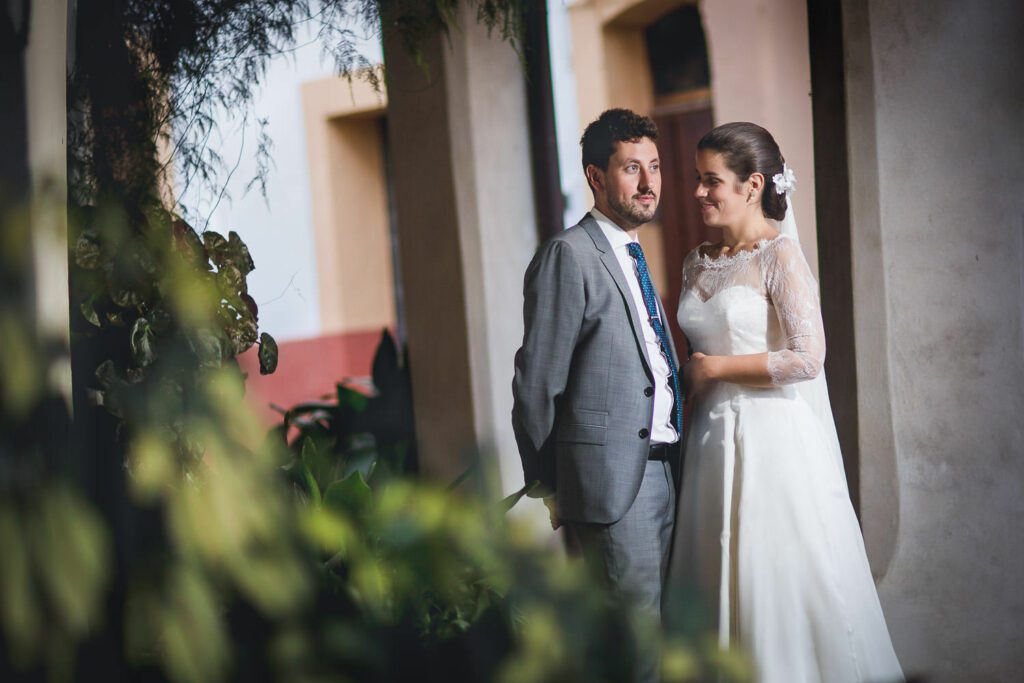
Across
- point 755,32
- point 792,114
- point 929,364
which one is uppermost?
point 755,32

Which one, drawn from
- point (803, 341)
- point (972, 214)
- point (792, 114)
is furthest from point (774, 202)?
point (792, 114)

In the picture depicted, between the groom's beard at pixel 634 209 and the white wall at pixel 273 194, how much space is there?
0.95 meters

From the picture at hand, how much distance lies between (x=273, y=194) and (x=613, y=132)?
114 centimetres

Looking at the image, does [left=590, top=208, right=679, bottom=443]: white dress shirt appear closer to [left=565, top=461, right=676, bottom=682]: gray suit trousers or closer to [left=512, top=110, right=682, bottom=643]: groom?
[left=512, top=110, right=682, bottom=643]: groom

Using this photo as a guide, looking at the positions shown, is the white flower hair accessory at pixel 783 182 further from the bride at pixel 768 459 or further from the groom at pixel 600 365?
the groom at pixel 600 365

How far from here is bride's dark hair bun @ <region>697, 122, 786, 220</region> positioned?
7.90ft

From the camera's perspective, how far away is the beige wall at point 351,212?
3994 millimetres

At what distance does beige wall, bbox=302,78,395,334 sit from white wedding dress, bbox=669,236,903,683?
5.23ft

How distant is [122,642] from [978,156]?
2726mm

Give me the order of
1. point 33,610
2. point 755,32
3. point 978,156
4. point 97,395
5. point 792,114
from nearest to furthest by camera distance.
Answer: point 33,610
point 97,395
point 978,156
point 792,114
point 755,32

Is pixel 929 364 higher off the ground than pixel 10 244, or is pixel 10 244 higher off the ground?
pixel 10 244

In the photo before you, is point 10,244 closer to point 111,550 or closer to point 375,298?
point 111,550

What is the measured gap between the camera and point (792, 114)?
349 centimetres

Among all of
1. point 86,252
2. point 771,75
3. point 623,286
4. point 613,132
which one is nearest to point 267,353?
point 623,286
